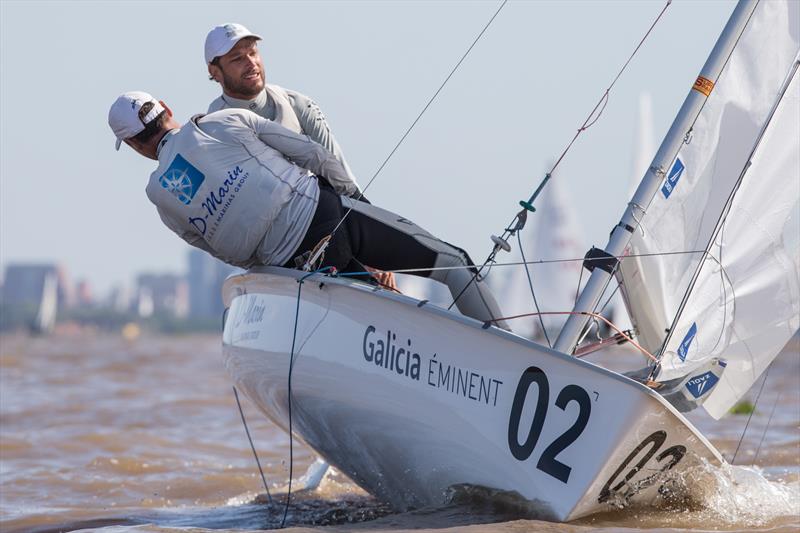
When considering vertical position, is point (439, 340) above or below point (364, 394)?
above

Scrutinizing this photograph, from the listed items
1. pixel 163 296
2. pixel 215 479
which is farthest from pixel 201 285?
pixel 215 479

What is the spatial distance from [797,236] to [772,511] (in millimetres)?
969

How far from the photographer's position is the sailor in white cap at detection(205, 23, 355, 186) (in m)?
4.43

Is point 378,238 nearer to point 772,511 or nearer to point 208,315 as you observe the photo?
point 772,511

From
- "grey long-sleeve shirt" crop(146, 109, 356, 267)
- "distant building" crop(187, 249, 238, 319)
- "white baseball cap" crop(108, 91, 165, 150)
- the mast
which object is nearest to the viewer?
the mast

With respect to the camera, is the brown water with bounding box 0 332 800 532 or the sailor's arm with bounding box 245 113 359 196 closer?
the brown water with bounding box 0 332 800 532

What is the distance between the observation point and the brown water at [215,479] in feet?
13.0

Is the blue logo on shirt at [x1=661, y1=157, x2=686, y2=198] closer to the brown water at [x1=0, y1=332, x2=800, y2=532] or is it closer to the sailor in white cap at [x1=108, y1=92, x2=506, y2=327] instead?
the sailor in white cap at [x1=108, y1=92, x2=506, y2=327]

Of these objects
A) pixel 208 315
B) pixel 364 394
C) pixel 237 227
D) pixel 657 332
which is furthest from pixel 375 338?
pixel 208 315

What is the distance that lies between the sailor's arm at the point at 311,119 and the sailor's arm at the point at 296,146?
646 millimetres

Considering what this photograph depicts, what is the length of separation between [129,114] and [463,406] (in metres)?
1.48

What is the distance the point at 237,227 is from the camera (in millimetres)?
4145

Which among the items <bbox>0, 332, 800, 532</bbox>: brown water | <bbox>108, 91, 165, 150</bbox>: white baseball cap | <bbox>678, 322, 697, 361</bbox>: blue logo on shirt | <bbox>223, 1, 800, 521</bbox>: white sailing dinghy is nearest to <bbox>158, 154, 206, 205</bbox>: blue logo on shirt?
<bbox>108, 91, 165, 150</bbox>: white baseball cap

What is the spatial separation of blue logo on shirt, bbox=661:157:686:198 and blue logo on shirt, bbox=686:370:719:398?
60cm
